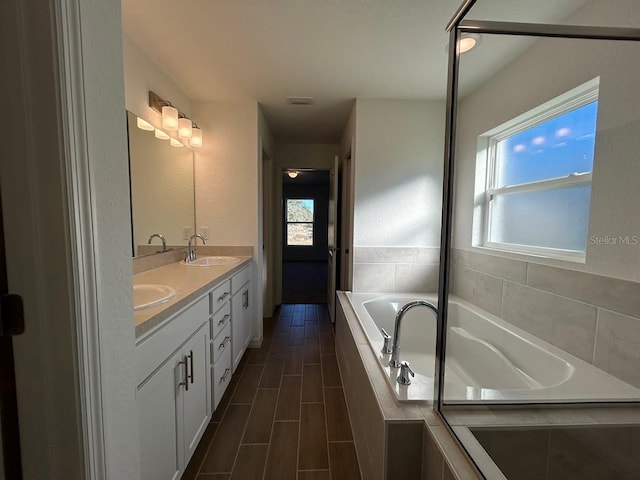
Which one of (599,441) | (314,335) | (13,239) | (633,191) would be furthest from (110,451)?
(314,335)

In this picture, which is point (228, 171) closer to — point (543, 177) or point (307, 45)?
point (307, 45)

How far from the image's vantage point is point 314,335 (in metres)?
3.17

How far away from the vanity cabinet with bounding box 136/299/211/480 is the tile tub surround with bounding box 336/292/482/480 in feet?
2.78

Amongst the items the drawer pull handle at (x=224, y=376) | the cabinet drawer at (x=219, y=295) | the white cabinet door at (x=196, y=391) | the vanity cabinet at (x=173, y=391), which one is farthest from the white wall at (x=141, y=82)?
the drawer pull handle at (x=224, y=376)

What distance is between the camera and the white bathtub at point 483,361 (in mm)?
1210

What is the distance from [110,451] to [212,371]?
110cm

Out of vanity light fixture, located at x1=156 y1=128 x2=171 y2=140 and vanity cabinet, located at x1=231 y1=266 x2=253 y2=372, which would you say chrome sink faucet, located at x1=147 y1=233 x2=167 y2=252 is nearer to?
vanity cabinet, located at x1=231 y1=266 x2=253 y2=372

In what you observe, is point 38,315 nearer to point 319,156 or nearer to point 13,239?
point 13,239

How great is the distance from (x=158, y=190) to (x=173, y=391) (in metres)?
1.51

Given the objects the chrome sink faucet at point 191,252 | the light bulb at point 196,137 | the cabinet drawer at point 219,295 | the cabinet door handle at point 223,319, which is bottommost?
the cabinet door handle at point 223,319

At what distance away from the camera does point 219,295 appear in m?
1.86

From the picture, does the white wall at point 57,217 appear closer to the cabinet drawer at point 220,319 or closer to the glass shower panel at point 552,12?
the cabinet drawer at point 220,319

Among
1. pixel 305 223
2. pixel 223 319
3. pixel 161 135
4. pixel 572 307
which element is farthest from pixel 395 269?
pixel 305 223

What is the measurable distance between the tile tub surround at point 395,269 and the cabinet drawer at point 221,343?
1.22 metres
